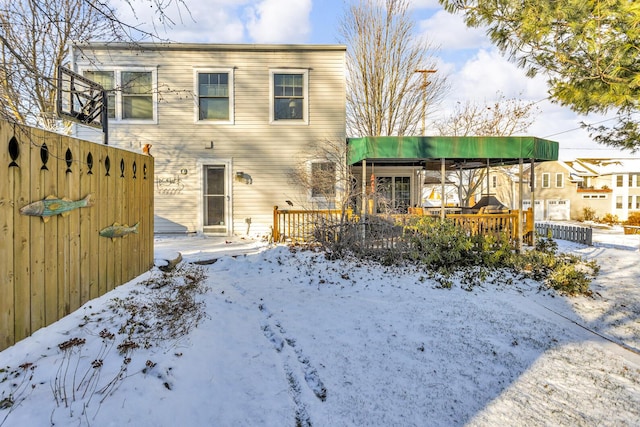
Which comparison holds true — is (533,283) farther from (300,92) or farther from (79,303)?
(300,92)

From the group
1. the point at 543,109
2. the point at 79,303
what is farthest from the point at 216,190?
the point at 543,109

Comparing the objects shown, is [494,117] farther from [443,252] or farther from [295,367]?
[295,367]

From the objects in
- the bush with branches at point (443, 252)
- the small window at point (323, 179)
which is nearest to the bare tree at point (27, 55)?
the bush with branches at point (443, 252)

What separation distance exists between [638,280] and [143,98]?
12.7m

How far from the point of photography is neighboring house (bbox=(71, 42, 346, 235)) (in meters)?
10.3

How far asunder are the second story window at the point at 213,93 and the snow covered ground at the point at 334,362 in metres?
6.45

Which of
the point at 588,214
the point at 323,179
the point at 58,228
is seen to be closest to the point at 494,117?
the point at 323,179

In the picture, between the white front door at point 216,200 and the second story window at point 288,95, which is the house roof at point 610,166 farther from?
Answer: the white front door at point 216,200

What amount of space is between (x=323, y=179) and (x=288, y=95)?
277 cm

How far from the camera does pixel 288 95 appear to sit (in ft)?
34.2

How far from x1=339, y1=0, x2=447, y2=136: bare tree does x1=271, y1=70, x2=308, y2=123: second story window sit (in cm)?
526

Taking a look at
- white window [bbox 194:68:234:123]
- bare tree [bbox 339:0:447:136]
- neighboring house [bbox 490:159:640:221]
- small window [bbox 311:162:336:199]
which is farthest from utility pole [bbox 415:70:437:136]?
neighboring house [bbox 490:159:640:221]

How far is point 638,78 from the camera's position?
3.79m

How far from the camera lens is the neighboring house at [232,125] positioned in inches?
405
